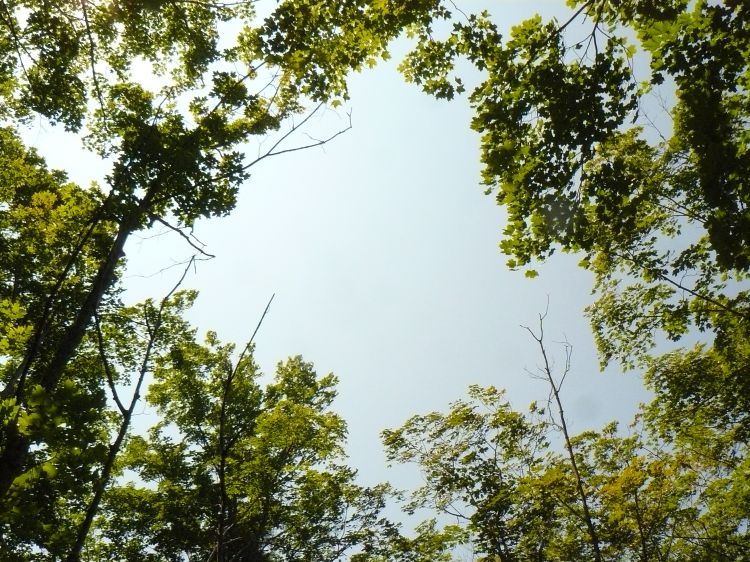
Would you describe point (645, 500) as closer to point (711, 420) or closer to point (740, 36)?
point (711, 420)

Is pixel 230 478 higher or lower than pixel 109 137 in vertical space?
lower

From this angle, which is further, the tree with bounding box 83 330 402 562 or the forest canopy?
the tree with bounding box 83 330 402 562

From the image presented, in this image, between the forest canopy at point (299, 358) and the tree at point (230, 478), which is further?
the tree at point (230, 478)

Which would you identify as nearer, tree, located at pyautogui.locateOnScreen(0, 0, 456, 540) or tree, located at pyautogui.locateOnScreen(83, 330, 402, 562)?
tree, located at pyautogui.locateOnScreen(0, 0, 456, 540)

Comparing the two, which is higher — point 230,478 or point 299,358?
point 299,358

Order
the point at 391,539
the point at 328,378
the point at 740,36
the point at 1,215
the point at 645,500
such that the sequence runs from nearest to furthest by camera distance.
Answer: the point at 740,36, the point at 1,215, the point at 645,500, the point at 391,539, the point at 328,378

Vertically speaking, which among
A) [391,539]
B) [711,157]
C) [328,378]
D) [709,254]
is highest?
[328,378]

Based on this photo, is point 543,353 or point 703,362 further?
point 703,362

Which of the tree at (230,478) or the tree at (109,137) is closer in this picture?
the tree at (109,137)

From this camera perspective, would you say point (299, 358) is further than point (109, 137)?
Yes

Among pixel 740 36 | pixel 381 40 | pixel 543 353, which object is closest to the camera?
pixel 740 36

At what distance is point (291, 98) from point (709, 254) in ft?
35.3

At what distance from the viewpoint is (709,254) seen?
9.66 meters

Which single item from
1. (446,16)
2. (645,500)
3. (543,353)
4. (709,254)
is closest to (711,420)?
(645,500)
